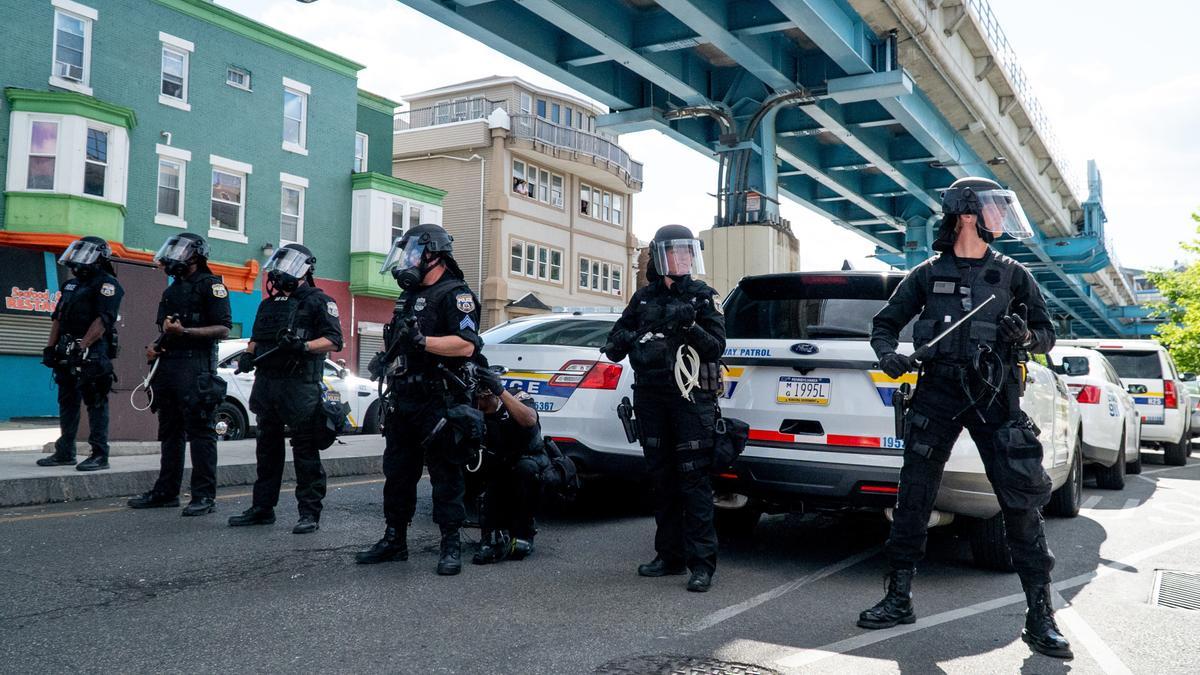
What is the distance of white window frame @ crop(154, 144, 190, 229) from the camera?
22.4 meters

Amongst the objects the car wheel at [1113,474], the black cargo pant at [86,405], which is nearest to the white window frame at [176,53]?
the black cargo pant at [86,405]

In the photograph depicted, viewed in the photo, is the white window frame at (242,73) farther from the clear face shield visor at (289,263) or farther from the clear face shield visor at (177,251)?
the clear face shield visor at (289,263)

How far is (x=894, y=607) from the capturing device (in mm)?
4348

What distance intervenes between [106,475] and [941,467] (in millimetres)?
6583

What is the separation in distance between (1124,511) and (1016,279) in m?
5.44

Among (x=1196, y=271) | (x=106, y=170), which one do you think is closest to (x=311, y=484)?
(x=106, y=170)

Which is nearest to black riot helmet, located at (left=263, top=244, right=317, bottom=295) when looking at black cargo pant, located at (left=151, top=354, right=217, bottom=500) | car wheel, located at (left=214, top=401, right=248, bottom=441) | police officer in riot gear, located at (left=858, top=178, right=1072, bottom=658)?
black cargo pant, located at (left=151, top=354, right=217, bottom=500)

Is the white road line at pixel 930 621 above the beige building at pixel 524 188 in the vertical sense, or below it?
below

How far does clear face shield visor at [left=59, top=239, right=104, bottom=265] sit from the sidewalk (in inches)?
68.4

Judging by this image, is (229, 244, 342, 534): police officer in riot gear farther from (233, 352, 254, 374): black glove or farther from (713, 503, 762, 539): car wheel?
(713, 503, 762, 539): car wheel

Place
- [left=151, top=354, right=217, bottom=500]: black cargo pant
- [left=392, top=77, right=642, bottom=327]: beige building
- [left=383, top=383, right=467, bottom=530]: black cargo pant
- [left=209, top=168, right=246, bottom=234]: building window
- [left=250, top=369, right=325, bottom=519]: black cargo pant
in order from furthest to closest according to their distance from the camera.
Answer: [left=392, top=77, right=642, bottom=327]: beige building, [left=209, top=168, right=246, bottom=234]: building window, [left=151, top=354, right=217, bottom=500]: black cargo pant, [left=250, top=369, right=325, bottom=519]: black cargo pant, [left=383, top=383, right=467, bottom=530]: black cargo pant

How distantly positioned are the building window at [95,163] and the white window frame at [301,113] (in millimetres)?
5664

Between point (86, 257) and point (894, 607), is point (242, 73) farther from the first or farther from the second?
point (894, 607)

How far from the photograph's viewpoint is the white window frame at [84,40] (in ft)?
66.6
